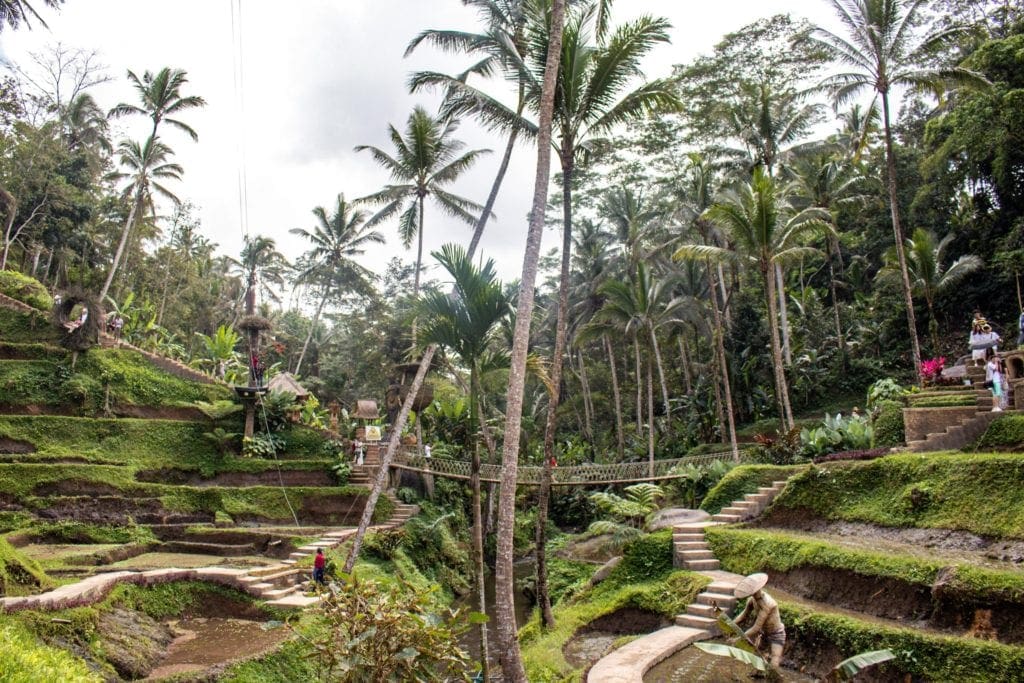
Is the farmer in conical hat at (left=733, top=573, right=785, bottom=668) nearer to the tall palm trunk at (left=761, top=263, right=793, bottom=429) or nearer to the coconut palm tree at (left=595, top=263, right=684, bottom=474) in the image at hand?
the tall palm trunk at (left=761, top=263, right=793, bottom=429)

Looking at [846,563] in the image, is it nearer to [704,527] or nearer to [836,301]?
[704,527]

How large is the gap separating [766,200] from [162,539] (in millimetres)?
16778

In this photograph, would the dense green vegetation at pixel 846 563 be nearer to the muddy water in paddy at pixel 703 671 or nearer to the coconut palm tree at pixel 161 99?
the muddy water in paddy at pixel 703 671

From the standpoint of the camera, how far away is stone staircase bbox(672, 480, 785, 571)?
11477 mm

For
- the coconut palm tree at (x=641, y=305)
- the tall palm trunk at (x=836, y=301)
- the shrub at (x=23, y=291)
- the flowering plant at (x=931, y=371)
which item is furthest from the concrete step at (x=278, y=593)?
the tall palm trunk at (x=836, y=301)

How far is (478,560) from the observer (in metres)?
10.2

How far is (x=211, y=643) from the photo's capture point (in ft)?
32.2

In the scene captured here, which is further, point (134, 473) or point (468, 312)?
point (134, 473)

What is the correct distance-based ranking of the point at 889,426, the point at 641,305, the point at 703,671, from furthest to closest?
the point at 641,305
the point at 889,426
the point at 703,671

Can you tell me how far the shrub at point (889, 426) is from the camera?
548 inches

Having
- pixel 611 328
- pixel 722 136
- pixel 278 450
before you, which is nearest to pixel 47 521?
pixel 278 450

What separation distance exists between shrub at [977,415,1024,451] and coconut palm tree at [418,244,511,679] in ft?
26.8

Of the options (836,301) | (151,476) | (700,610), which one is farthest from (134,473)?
(836,301)

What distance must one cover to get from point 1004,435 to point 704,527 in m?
5.12
